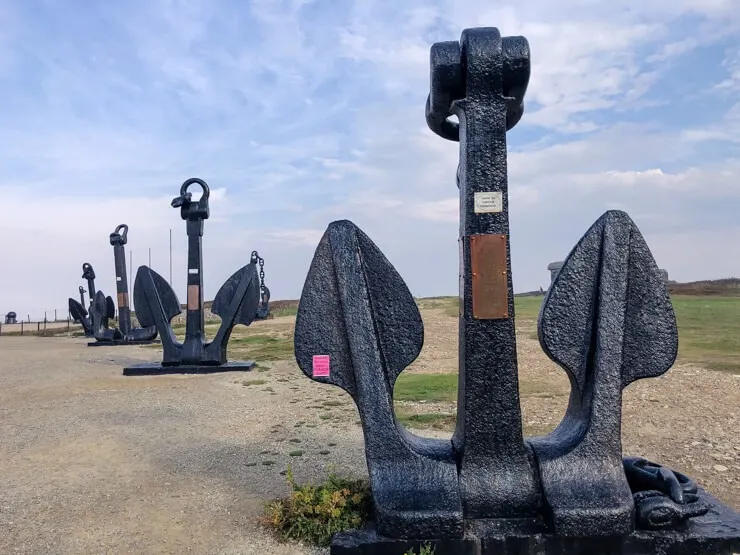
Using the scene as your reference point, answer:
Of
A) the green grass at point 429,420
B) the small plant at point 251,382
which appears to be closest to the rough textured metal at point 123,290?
the small plant at point 251,382

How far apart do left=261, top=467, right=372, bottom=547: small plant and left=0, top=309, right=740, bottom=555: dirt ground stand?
90 mm

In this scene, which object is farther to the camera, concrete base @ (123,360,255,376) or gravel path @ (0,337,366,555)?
concrete base @ (123,360,255,376)

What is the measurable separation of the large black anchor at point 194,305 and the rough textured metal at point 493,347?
19.8 feet

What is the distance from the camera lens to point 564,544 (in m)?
2.82

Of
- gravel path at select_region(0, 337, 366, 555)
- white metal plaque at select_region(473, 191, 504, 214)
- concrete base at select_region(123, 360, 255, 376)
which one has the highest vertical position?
white metal plaque at select_region(473, 191, 504, 214)

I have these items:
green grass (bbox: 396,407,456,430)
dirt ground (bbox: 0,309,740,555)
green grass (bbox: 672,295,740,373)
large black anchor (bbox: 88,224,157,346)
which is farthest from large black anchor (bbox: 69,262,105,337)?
green grass (bbox: 672,295,740,373)

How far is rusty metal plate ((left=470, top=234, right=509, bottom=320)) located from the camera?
9.88 feet

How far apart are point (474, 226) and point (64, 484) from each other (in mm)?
3337

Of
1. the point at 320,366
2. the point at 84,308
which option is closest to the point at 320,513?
the point at 320,366

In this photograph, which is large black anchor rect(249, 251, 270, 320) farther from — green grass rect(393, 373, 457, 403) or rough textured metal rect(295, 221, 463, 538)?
rough textured metal rect(295, 221, 463, 538)

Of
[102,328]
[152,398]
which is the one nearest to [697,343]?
[152,398]

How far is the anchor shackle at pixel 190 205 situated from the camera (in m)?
9.32

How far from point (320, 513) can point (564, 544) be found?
121 cm

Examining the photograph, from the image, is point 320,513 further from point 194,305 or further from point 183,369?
point 194,305
